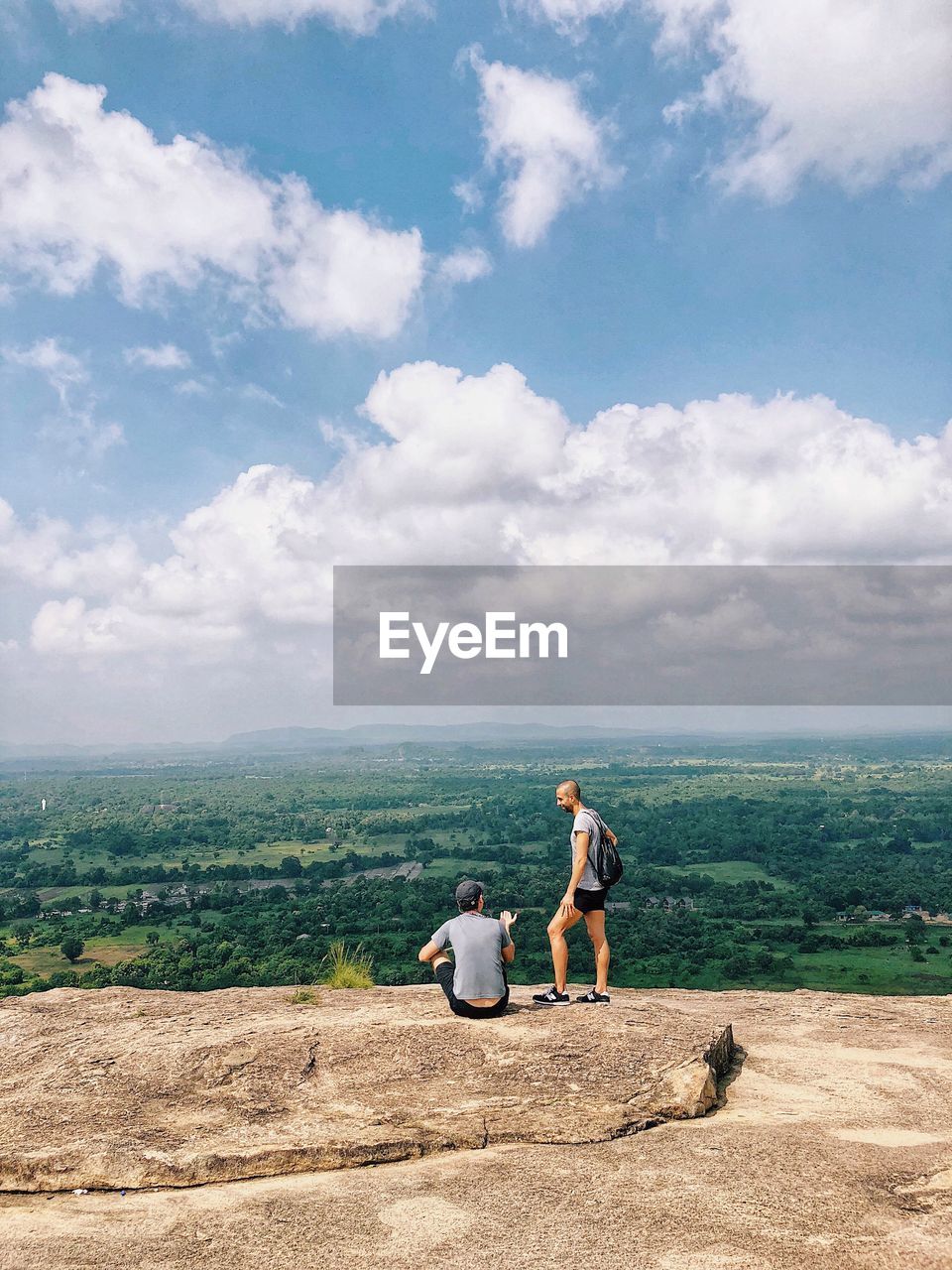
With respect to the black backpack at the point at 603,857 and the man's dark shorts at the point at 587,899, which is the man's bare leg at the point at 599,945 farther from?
the black backpack at the point at 603,857

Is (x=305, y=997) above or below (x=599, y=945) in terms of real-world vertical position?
below

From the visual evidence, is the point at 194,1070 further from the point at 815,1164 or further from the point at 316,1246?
the point at 815,1164

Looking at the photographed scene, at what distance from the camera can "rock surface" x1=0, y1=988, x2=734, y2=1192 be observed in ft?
21.0

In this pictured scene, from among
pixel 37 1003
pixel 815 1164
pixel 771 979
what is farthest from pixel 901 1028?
pixel 771 979

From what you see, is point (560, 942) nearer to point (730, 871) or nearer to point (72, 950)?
point (72, 950)

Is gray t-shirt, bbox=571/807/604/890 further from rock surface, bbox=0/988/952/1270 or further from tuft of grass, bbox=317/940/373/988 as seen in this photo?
tuft of grass, bbox=317/940/373/988

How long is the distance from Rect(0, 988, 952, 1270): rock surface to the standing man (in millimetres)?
1886

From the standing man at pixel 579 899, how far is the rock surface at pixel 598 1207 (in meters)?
1.89

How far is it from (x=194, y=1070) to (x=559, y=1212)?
368cm

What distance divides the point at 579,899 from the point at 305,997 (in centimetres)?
432

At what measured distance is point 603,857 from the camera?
8.70 metres

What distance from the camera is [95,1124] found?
6793 millimetres

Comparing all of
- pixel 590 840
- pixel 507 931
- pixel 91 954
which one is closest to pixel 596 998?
pixel 507 931

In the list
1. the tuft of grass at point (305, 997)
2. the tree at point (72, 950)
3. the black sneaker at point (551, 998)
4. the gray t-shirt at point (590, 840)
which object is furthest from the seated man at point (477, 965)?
the tree at point (72, 950)
